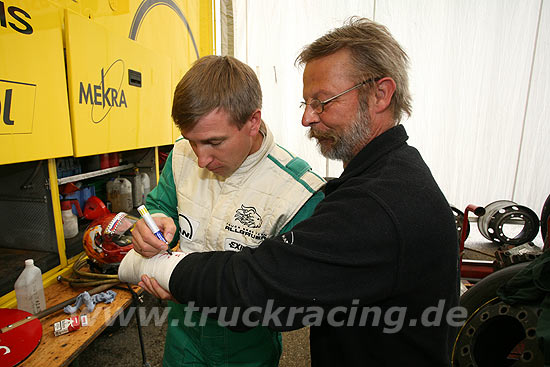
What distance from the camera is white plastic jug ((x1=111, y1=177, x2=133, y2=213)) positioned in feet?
6.73

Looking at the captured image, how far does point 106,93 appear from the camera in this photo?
1553 millimetres

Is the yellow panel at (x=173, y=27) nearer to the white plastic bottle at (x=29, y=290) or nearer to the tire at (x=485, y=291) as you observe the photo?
the white plastic bottle at (x=29, y=290)

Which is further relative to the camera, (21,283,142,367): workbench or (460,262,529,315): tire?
(460,262,529,315): tire

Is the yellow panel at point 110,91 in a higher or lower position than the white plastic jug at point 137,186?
higher

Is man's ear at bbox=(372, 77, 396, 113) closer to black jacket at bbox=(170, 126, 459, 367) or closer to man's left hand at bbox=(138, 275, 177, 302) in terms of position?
black jacket at bbox=(170, 126, 459, 367)

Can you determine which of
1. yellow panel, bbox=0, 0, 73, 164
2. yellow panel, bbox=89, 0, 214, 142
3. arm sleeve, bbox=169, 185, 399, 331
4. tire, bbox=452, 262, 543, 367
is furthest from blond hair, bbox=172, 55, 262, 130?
tire, bbox=452, 262, 543, 367

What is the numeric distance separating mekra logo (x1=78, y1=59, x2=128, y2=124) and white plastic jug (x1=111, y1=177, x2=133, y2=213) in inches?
22.4

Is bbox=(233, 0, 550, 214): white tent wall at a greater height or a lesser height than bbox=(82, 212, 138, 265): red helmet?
greater

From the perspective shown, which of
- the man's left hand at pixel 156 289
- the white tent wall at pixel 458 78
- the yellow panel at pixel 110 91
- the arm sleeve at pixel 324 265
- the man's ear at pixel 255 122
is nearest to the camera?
the arm sleeve at pixel 324 265


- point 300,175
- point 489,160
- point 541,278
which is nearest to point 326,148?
point 300,175

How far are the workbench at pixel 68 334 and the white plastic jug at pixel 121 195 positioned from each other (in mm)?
750

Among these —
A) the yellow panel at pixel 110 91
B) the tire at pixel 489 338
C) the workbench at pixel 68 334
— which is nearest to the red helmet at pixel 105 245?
the workbench at pixel 68 334

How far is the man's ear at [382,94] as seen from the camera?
810mm

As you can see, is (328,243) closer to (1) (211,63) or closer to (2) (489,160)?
(1) (211,63)
